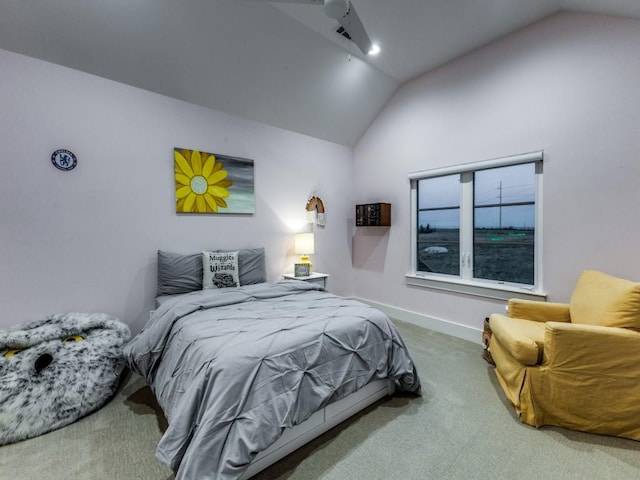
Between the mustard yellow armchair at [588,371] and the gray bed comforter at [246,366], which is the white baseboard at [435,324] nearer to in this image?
the mustard yellow armchair at [588,371]

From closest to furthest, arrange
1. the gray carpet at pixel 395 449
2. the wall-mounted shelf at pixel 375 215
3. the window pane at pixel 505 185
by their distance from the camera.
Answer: the gray carpet at pixel 395 449, the window pane at pixel 505 185, the wall-mounted shelf at pixel 375 215

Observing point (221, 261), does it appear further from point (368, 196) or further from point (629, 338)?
point (629, 338)

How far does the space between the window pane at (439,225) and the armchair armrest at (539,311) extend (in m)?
1.07

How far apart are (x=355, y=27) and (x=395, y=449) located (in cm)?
295

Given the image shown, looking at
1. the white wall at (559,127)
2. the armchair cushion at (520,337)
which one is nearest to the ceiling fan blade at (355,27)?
the white wall at (559,127)

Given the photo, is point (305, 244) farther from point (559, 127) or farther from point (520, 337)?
point (559, 127)

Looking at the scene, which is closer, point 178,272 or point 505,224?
point 178,272

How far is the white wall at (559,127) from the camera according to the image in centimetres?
248

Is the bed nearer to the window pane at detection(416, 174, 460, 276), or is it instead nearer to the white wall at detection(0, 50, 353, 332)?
the white wall at detection(0, 50, 353, 332)

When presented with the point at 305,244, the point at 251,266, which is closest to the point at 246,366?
the point at 251,266

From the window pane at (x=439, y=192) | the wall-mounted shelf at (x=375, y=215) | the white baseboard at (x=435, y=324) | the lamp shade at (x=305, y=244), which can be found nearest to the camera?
the white baseboard at (x=435, y=324)

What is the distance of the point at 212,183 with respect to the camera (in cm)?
345

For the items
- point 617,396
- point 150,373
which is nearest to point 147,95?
point 150,373

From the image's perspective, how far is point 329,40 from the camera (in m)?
3.23
